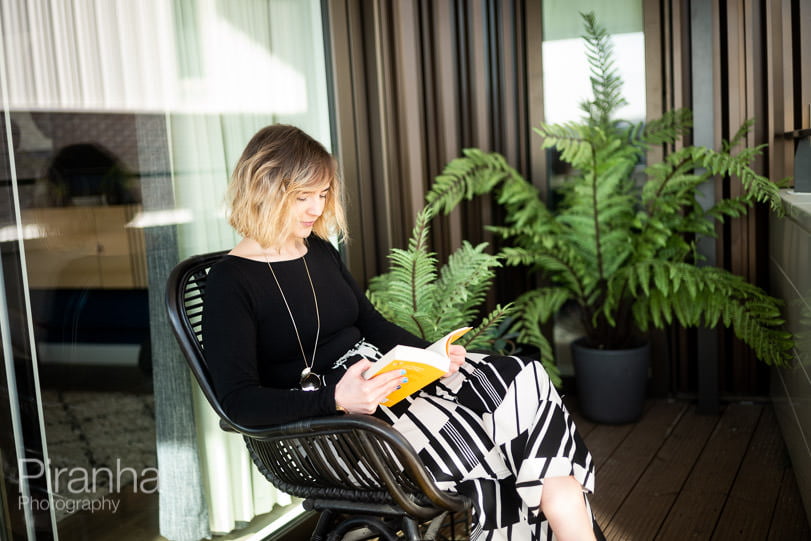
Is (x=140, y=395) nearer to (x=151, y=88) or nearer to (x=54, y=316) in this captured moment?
(x=54, y=316)

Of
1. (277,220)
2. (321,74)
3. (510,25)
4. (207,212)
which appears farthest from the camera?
(510,25)

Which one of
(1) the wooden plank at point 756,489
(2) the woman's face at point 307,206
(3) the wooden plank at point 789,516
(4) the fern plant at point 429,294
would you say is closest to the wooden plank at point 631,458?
(1) the wooden plank at point 756,489

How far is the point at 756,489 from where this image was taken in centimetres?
251

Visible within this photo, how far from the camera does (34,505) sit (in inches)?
59.4

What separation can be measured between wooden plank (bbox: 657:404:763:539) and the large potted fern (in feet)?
1.24

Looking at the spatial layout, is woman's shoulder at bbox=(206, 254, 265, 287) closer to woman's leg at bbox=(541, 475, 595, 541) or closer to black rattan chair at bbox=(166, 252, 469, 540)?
black rattan chair at bbox=(166, 252, 469, 540)

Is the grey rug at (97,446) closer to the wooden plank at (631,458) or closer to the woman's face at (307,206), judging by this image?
the woman's face at (307,206)

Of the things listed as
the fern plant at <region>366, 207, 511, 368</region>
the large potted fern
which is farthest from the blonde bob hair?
the large potted fern

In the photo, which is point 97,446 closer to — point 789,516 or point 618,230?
point 789,516

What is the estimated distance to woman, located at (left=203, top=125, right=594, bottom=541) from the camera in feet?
4.90

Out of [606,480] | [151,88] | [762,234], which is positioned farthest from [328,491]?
[762,234]

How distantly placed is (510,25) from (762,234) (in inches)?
56.2

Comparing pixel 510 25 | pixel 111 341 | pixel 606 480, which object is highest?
pixel 510 25

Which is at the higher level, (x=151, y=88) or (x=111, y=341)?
(x=151, y=88)
